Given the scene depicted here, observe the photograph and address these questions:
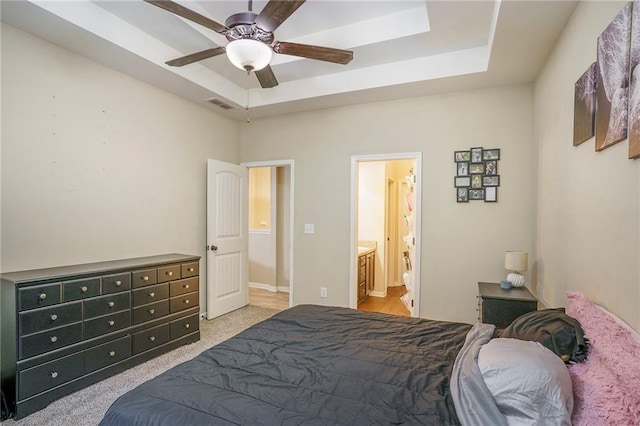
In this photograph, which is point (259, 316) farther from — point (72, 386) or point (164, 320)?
point (72, 386)

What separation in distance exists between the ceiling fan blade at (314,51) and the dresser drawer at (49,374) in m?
2.75

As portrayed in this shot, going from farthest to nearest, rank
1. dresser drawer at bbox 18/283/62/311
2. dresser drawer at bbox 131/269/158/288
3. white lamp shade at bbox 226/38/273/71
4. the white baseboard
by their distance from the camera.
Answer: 1. the white baseboard
2. dresser drawer at bbox 131/269/158/288
3. dresser drawer at bbox 18/283/62/311
4. white lamp shade at bbox 226/38/273/71

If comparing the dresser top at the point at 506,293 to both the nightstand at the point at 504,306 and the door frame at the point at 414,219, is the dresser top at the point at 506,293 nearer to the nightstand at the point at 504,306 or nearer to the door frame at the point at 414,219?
the nightstand at the point at 504,306

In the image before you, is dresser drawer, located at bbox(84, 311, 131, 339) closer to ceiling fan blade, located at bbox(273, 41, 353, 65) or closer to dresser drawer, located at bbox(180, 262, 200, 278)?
dresser drawer, located at bbox(180, 262, 200, 278)

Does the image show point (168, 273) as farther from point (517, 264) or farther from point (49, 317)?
point (517, 264)

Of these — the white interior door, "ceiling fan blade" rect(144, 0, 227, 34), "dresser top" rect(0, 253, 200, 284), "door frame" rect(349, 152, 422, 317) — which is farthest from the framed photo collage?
"dresser top" rect(0, 253, 200, 284)

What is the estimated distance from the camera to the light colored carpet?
6.88 feet

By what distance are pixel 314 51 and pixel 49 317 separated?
2.69 metres

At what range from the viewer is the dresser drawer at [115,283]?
102 inches

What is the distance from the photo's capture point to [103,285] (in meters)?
2.58

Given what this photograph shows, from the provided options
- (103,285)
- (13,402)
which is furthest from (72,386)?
(103,285)

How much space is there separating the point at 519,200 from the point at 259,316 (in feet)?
11.2

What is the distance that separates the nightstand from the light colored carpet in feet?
8.77

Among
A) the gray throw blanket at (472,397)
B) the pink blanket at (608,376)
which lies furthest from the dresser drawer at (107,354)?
the pink blanket at (608,376)
